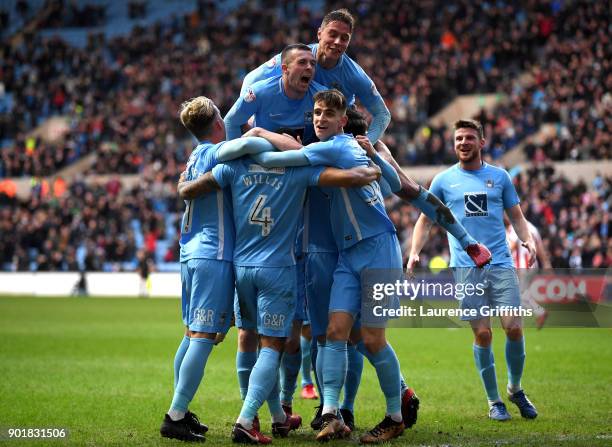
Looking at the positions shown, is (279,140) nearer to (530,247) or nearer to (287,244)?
(287,244)

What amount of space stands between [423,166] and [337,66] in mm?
23717

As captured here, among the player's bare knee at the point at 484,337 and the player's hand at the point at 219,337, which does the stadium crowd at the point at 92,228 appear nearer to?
the player's bare knee at the point at 484,337

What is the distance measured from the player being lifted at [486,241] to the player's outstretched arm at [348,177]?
1976mm

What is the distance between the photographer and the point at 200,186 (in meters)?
7.71

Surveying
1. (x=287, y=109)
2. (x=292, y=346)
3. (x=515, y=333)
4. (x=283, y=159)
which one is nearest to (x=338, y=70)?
(x=287, y=109)

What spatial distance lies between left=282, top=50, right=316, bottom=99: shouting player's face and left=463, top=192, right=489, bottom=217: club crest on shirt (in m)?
2.32

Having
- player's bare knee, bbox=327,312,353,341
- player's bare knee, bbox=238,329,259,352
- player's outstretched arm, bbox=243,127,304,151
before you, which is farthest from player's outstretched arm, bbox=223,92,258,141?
player's bare knee, bbox=327,312,353,341

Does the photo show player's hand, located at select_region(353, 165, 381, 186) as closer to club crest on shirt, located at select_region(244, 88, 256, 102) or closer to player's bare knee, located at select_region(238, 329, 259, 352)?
club crest on shirt, located at select_region(244, 88, 256, 102)

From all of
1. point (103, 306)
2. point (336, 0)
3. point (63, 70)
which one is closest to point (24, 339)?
point (103, 306)

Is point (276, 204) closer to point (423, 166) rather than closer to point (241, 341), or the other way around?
point (241, 341)

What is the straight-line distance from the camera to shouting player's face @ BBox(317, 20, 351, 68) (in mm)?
8758

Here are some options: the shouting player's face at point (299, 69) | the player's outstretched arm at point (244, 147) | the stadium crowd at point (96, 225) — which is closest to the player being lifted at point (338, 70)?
the shouting player's face at point (299, 69)

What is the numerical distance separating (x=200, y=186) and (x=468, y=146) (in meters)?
3.30

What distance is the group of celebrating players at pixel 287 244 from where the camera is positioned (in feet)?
24.6
